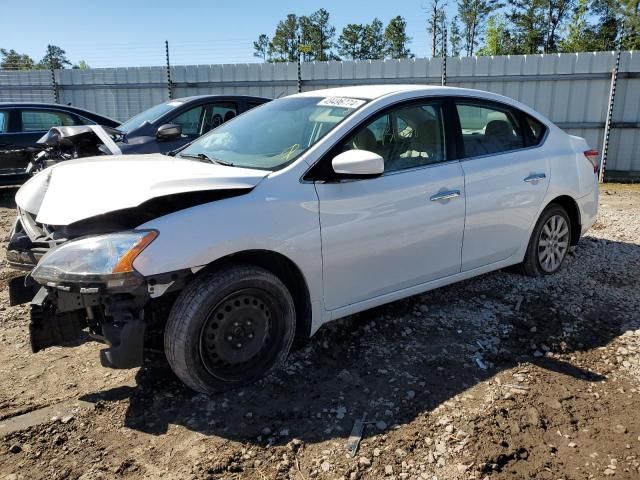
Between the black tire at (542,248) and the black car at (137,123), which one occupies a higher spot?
the black car at (137,123)

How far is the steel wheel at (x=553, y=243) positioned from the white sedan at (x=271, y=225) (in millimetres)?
416

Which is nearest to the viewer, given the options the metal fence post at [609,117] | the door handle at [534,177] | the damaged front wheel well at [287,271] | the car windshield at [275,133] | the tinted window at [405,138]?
the damaged front wheel well at [287,271]

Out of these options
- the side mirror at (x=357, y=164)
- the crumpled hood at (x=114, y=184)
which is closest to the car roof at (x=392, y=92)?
the side mirror at (x=357, y=164)

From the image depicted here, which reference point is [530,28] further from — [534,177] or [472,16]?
[534,177]

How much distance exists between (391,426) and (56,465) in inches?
64.8

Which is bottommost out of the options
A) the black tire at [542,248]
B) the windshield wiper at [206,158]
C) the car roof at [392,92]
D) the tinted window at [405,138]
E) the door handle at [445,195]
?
the black tire at [542,248]

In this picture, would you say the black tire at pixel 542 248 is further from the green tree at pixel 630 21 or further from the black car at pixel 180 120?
the green tree at pixel 630 21

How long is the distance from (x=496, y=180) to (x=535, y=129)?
3.09 feet

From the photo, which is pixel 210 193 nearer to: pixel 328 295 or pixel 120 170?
pixel 120 170

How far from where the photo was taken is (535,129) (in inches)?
187

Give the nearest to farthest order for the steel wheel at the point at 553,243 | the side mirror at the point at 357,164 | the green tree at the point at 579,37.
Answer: the side mirror at the point at 357,164 < the steel wheel at the point at 553,243 < the green tree at the point at 579,37

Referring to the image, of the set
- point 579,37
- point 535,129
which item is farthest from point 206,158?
point 579,37

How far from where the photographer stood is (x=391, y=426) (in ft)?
9.23

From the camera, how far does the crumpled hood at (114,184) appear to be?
9.45 ft
